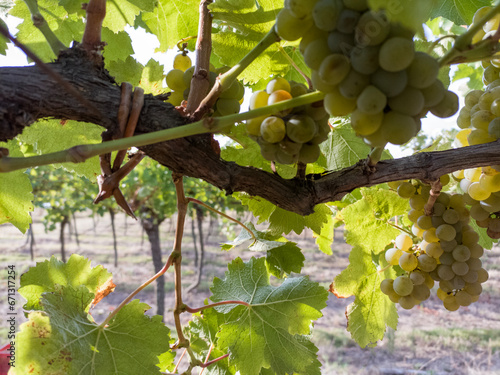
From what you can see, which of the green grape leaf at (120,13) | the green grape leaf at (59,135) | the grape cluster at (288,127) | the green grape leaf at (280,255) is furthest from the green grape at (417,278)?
the green grape leaf at (120,13)

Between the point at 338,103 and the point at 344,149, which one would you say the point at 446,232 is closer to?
the point at 344,149

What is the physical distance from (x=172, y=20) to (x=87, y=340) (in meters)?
0.73

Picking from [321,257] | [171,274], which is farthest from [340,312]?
[171,274]

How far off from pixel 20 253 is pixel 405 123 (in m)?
9.66

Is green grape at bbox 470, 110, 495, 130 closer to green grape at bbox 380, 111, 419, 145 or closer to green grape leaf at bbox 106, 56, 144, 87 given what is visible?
green grape at bbox 380, 111, 419, 145

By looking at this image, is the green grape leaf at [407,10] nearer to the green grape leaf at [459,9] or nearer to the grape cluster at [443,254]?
the grape cluster at [443,254]

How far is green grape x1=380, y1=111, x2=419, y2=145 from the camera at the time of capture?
0.35m

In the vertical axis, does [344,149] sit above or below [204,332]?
above

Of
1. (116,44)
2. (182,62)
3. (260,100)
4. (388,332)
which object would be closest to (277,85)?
(260,100)

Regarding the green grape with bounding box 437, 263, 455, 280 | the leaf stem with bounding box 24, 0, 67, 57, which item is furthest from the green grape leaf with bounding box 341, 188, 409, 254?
the leaf stem with bounding box 24, 0, 67, 57

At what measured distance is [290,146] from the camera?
1.52 feet

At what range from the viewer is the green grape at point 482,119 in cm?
70

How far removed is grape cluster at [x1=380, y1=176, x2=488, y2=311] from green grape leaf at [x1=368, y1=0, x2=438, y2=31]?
0.50 m

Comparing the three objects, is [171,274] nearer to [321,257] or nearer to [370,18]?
[321,257]
